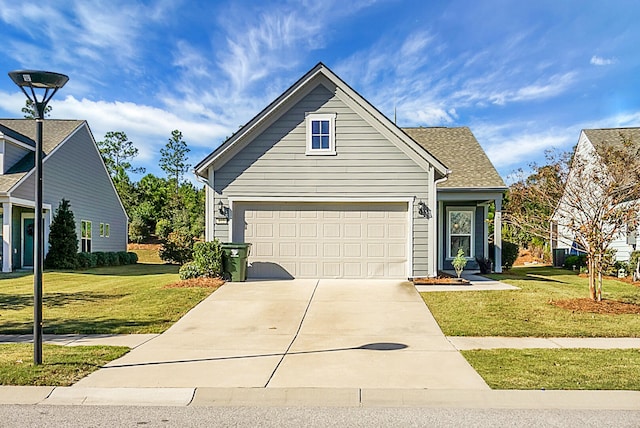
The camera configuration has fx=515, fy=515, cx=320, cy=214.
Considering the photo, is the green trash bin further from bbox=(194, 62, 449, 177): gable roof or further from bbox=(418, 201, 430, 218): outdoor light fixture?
bbox=(418, 201, 430, 218): outdoor light fixture

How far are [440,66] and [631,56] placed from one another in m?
6.61

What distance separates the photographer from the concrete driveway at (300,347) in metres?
6.50

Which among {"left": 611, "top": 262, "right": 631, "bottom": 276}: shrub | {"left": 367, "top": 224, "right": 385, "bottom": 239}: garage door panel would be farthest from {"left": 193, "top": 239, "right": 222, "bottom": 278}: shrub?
{"left": 611, "top": 262, "right": 631, "bottom": 276}: shrub

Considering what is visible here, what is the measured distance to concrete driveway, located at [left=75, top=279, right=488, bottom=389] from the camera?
21.3 feet

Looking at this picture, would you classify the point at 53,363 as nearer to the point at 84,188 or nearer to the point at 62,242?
the point at 62,242

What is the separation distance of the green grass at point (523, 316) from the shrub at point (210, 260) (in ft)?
19.0

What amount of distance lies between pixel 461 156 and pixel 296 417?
17.7 meters

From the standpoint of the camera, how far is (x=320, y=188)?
15.6 metres

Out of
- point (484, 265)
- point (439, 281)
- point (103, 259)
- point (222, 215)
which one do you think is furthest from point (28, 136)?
point (484, 265)

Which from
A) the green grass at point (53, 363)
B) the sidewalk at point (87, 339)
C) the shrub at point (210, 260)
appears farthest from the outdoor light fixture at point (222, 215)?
the green grass at point (53, 363)

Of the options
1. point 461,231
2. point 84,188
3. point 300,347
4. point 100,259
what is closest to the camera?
point 300,347

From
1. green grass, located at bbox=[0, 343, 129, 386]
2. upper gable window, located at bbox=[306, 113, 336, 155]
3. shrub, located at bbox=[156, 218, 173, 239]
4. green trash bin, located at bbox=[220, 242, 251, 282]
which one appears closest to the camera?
green grass, located at bbox=[0, 343, 129, 386]

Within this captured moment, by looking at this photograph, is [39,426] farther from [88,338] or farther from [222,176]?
[222,176]

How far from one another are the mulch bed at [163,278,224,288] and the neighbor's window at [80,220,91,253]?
1379 cm
